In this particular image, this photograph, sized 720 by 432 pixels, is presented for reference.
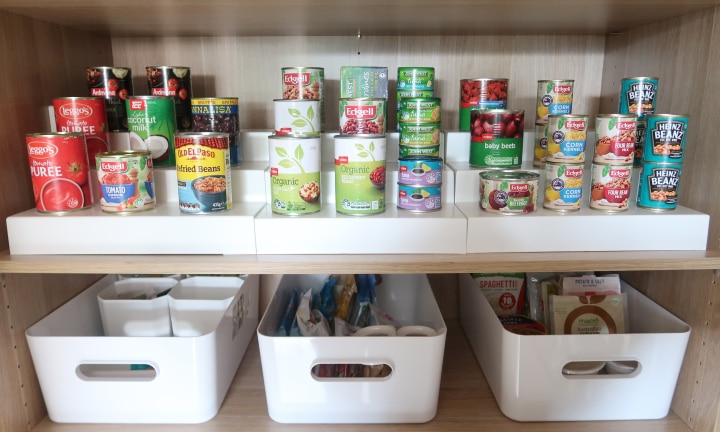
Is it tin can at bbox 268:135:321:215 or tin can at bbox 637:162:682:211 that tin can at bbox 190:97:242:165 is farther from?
tin can at bbox 637:162:682:211

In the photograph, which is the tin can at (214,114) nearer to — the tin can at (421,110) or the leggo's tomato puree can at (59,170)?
the leggo's tomato puree can at (59,170)

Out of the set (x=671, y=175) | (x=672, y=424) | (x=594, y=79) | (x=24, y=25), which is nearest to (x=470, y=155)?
(x=671, y=175)

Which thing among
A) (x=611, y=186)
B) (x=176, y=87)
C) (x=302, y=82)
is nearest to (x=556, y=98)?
(x=611, y=186)

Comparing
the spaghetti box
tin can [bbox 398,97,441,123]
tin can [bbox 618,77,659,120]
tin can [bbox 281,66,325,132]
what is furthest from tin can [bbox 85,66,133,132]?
tin can [bbox 618,77,659,120]

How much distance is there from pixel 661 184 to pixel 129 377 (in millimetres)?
1031

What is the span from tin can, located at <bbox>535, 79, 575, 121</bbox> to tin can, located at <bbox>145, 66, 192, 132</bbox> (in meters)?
0.74

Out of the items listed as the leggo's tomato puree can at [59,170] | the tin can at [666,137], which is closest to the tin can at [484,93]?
the tin can at [666,137]

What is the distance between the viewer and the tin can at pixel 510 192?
0.88 m

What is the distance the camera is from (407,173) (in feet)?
2.93

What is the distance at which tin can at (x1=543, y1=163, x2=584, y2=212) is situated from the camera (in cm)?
90

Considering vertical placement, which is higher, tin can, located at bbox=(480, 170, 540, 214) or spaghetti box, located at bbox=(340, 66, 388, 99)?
spaghetti box, located at bbox=(340, 66, 388, 99)

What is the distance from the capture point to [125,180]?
2.86ft

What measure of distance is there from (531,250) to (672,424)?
1.51 ft

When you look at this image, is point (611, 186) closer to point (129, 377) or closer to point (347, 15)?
point (347, 15)
